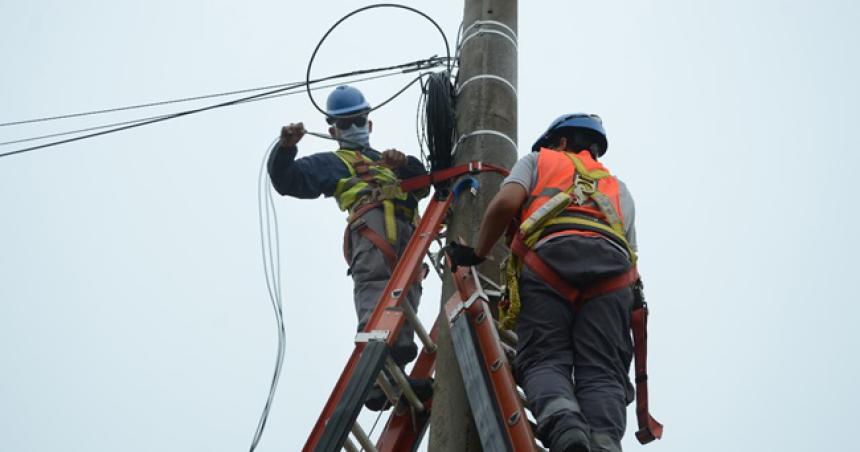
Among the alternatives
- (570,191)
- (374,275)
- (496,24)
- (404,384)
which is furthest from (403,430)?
(496,24)

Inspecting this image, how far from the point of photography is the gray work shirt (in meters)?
4.04

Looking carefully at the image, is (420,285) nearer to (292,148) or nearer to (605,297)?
(292,148)

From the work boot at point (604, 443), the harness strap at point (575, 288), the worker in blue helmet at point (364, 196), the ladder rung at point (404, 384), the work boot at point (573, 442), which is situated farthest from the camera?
the worker in blue helmet at point (364, 196)

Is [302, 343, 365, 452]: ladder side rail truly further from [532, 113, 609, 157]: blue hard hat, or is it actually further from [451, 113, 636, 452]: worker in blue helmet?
[532, 113, 609, 157]: blue hard hat

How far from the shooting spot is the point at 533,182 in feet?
13.3

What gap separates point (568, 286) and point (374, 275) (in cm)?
188

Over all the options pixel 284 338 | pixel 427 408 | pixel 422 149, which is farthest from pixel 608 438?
pixel 284 338

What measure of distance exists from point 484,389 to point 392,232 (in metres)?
1.90

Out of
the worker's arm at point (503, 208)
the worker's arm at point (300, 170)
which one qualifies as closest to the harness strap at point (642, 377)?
the worker's arm at point (503, 208)

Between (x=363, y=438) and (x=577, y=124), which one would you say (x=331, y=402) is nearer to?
(x=363, y=438)

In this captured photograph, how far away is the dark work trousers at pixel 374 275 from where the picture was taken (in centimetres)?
518

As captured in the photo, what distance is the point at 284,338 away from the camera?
6.08 meters

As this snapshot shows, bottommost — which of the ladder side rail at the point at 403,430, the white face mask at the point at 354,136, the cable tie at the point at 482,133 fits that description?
the ladder side rail at the point at 403,430

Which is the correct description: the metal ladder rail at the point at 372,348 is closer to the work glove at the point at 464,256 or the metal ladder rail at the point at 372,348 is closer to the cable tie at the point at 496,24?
the work glove at the point at 464,256
